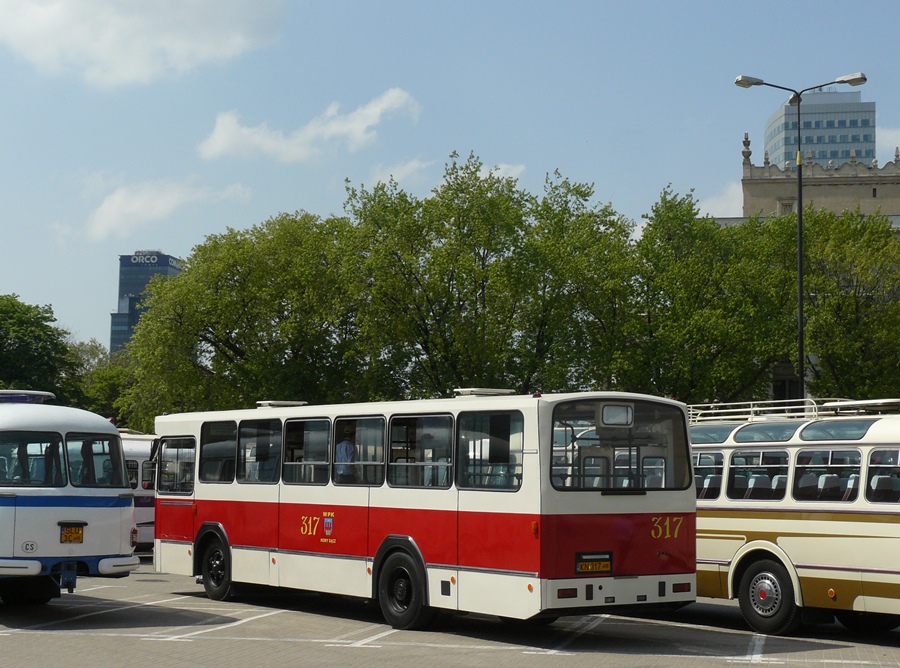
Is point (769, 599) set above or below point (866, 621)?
above

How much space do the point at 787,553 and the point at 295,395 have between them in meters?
39.2

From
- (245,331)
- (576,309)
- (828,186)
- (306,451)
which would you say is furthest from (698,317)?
(828,186)

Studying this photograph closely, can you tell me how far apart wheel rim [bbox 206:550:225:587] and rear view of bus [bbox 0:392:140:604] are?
Result: 8.24 ft

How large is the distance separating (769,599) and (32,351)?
190 feet

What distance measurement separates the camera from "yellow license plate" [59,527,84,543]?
1603 cm

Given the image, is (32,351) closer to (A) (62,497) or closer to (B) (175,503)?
(B) (175,503)

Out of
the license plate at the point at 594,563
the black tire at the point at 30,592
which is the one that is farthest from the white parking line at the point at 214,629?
the license plate at the point at 594,563

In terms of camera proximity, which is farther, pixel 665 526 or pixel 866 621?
pixel 866 621

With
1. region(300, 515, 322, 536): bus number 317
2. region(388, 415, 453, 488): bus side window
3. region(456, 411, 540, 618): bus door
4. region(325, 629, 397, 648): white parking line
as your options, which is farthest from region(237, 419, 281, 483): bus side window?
region(456, 411, 540, 618): bus door

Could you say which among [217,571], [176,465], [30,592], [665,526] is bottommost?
[30,592]

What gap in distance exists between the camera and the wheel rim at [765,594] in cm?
1518

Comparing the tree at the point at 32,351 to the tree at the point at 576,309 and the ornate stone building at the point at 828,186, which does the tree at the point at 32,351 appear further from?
the ornate stone building at the point at 828,186

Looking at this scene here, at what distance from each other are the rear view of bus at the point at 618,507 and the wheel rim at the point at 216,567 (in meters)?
7.48

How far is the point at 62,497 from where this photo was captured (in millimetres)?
16172
